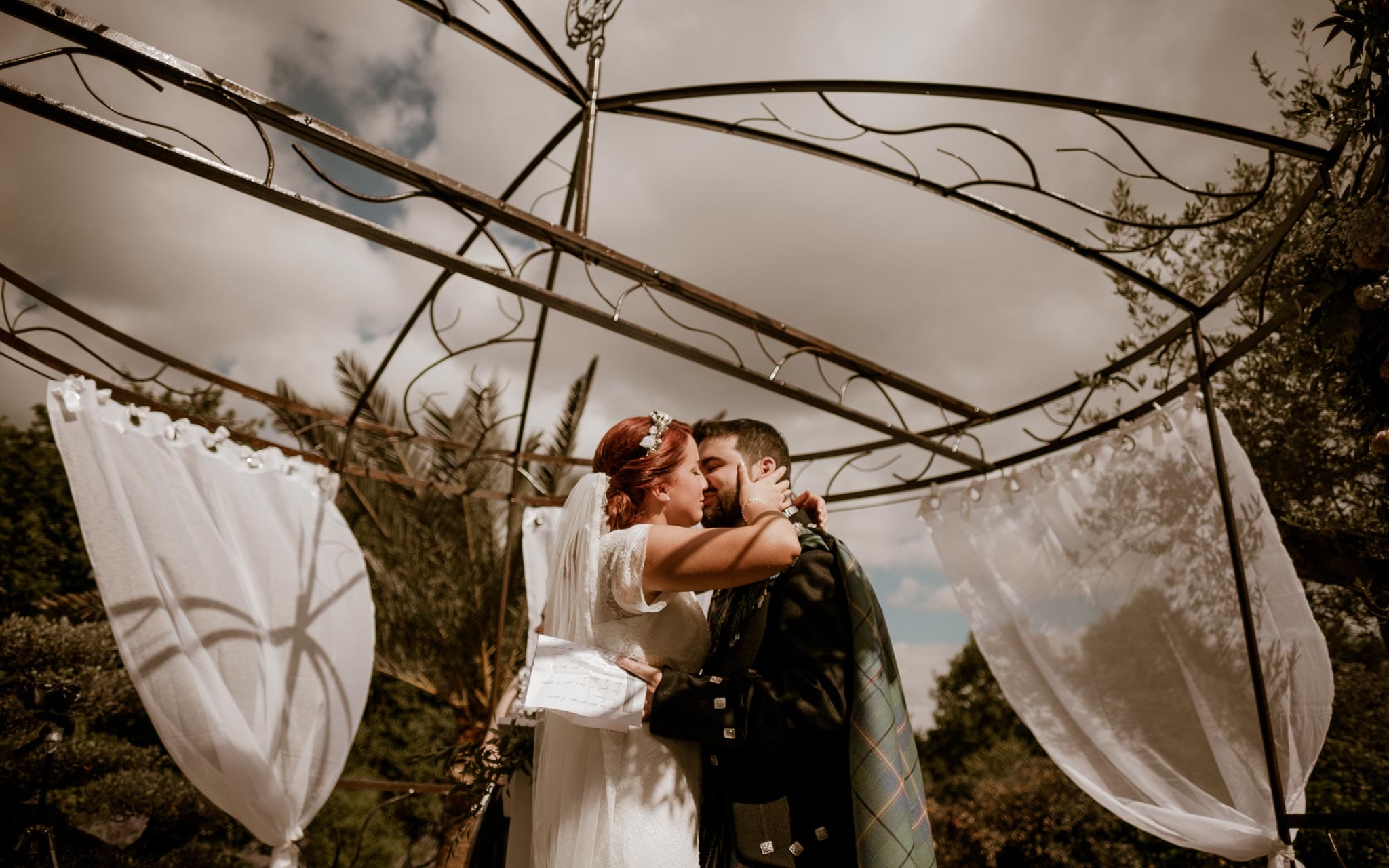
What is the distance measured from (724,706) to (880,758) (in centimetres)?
44

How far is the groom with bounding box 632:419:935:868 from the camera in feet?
6.33

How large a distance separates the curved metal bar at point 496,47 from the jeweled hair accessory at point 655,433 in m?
1.64

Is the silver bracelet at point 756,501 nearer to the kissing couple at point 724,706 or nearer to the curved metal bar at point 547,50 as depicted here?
the kissing couple at point 724,706

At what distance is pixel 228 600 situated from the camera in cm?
365

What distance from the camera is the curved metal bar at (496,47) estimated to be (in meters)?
2.81

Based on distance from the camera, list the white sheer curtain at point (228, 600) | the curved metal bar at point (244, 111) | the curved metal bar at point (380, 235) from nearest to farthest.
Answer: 1. the curved metal bar at point (380, 235)
2. the curved metal bar at point (244, 111)
3. the white sheer curtain at point (228, 600)

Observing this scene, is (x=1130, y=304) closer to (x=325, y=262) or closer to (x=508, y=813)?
(x=508, y=813)

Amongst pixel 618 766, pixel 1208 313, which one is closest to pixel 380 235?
pixel 618 766

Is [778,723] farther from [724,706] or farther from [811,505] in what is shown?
[811,505]

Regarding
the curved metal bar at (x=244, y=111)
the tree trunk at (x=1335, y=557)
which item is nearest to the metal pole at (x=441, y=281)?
Answer: the curved metal bar at (x=244, y=111)

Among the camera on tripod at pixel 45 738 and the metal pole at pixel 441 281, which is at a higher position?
the metal pole at pixel 441 281

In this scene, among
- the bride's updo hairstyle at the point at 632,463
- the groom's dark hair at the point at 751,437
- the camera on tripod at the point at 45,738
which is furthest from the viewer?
the camera on tripod at the point at 45,738

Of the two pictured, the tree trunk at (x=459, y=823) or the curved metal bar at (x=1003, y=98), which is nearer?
the curved metal bar at (x=1003, y=98)

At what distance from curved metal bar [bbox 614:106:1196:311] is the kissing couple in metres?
1.56
